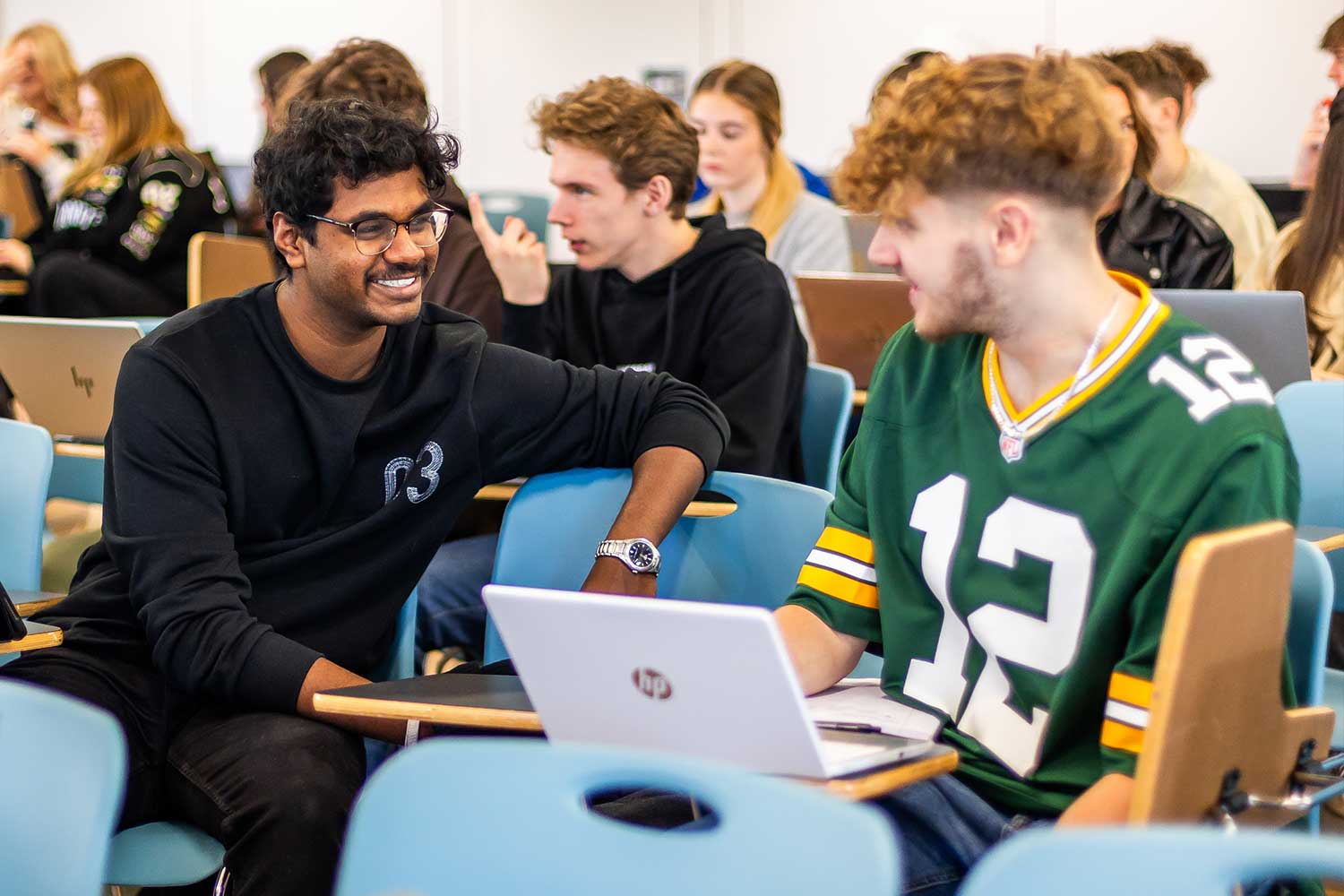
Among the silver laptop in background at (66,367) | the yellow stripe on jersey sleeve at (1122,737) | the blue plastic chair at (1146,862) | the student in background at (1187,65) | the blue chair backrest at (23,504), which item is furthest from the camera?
the student in background at (1187,65)

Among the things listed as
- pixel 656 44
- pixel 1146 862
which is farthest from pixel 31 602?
pixel 656 44

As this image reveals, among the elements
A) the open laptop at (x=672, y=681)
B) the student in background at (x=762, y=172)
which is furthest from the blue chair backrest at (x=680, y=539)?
the student in background at (x=762, y=172)

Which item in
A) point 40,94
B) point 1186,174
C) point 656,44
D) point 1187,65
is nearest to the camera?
point 1186,174

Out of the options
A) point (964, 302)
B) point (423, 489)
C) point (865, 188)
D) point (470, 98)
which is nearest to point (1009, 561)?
point (964, 302)

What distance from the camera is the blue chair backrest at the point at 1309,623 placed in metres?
1.41

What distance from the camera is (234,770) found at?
1.65 meters

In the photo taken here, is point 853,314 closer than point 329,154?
No

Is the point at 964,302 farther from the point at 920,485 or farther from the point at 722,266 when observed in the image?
the point at 722,266

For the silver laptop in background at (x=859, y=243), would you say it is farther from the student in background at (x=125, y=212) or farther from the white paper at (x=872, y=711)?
the white paper at (x=872, y=711)

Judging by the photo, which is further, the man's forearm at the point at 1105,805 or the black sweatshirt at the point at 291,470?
the black sweatshirt at the point at 291,470

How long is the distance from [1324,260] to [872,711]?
1.94 m

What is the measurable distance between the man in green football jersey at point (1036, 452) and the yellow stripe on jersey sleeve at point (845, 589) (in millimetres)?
77

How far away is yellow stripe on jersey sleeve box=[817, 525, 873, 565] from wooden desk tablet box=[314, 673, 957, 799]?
32 cm

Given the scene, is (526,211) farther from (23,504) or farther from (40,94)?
(23,504)
